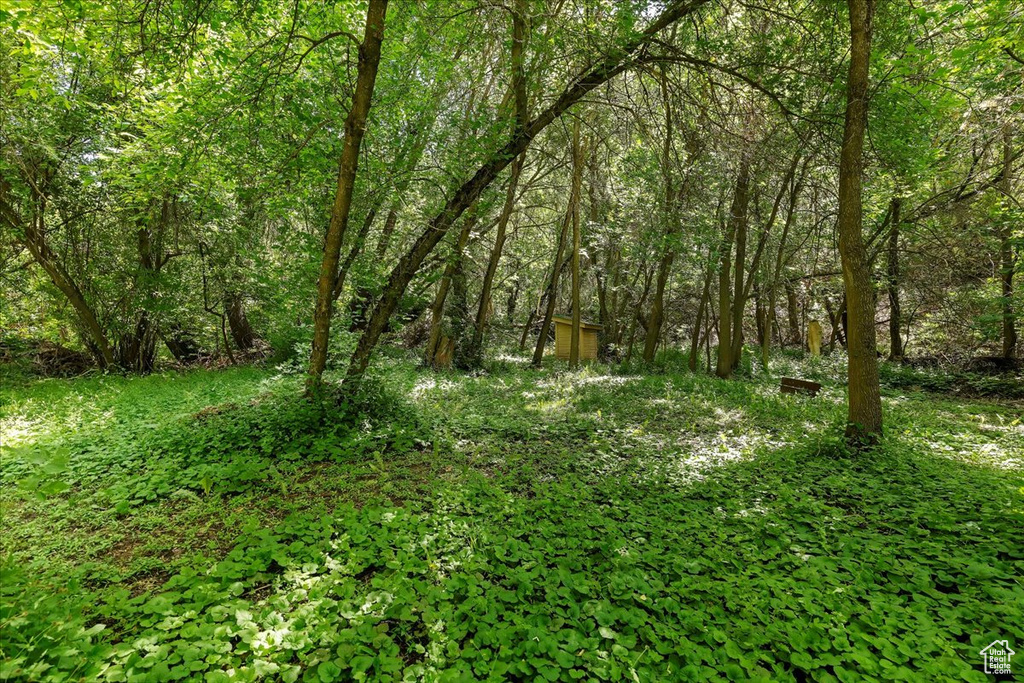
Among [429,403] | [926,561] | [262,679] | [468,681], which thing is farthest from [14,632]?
[429,403]

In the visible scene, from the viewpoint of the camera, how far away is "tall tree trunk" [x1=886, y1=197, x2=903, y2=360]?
988 cm

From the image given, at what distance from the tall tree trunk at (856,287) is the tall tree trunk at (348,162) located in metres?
5.75

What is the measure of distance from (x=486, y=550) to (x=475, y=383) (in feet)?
22.8

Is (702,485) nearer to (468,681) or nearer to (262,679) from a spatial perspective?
(468,681)

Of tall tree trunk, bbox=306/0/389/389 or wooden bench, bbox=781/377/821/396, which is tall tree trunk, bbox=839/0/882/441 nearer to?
wooden bench, bbox=781/377/821/396

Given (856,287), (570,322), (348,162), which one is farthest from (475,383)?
(856,287)

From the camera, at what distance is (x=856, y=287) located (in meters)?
5.55

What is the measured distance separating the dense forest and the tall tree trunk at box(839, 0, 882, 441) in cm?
4

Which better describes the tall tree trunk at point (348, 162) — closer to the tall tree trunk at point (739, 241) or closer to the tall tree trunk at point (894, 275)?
the tall tree trunk at point (739, 241)

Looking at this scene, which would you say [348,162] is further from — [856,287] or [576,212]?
[576,212]

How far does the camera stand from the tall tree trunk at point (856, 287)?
212 inches

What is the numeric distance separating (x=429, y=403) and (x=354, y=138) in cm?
447

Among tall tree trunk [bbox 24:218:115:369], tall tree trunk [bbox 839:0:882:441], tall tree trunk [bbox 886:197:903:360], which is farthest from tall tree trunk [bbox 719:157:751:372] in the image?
tall tree trunk [bbox 24:218:115:369]

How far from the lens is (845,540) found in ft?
11.4
